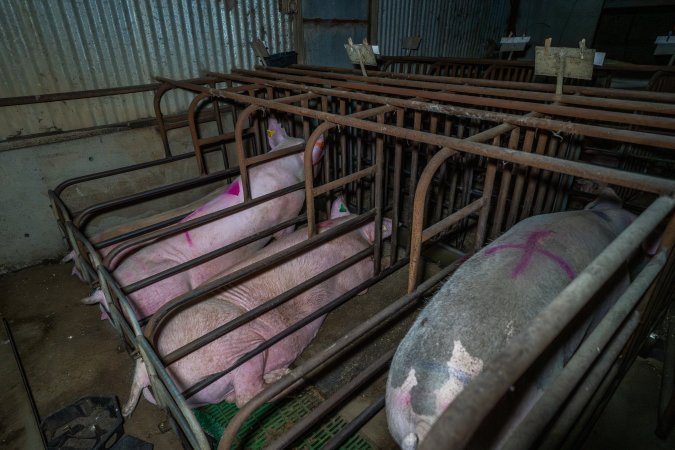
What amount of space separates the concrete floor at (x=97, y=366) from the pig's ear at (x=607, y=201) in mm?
1169

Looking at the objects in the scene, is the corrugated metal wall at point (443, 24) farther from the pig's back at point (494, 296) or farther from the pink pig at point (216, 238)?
the pig's back at point (494, 296)

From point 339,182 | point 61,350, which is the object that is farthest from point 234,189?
point 61,350

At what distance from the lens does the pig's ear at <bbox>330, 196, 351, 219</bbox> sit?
11.9ft

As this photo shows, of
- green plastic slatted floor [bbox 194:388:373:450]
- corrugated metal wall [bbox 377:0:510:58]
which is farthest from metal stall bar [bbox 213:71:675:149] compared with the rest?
corrugated metal wall [bbox 377:0:510:58]

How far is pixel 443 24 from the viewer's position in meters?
7.43

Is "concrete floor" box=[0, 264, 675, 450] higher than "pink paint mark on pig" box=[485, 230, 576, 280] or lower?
lower

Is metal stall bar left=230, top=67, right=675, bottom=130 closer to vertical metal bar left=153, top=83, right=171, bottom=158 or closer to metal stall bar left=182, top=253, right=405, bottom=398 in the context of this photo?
metal stall bar left=182, top=253, right=405, bottom=398

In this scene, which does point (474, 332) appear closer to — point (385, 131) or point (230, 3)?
point (385, 131)

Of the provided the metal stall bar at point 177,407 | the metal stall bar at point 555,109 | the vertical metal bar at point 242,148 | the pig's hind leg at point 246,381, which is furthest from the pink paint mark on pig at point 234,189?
the metal stall bar at point 177,407

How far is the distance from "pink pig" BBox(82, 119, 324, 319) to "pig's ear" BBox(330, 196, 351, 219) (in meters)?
0.37

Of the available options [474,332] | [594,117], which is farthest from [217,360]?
[594,117]

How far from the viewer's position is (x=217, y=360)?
7.84ft

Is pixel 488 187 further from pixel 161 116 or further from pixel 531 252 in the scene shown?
pixel 161 116

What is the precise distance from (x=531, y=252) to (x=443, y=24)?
7108 mm
